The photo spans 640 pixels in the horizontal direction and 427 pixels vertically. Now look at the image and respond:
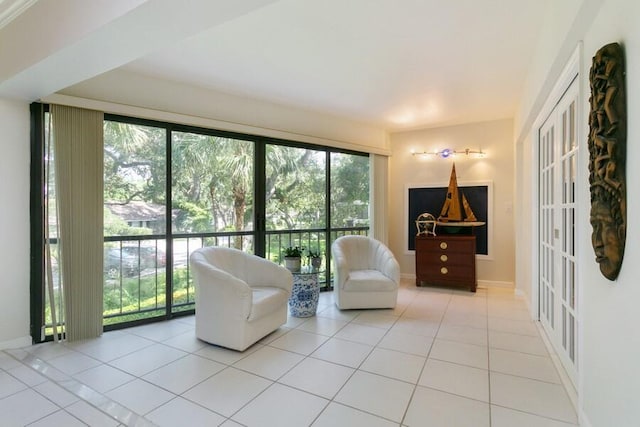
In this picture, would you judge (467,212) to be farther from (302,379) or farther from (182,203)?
(182,203)

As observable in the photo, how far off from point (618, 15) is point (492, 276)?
4064mm

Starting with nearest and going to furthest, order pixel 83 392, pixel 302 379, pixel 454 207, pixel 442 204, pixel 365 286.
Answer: pixel 83 392, pixel 302 379, pixel 365 286, pixel 454 207, pixel 442 204

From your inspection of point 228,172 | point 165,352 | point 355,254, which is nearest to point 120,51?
point 228,172

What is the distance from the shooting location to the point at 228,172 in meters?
3.78

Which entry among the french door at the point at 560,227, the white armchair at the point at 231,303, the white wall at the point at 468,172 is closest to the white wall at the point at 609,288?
the french door at the point at 560,227

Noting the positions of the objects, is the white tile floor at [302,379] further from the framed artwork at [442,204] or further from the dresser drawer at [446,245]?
the framed artwork at [442,204]

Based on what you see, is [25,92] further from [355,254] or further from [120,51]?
[355,254]

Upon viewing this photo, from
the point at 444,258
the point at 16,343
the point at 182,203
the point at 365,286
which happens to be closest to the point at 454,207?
the point at 444,258

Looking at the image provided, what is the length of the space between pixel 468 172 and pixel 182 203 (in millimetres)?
3961

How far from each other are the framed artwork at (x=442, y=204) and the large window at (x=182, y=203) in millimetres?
1512

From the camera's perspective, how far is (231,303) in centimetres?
260

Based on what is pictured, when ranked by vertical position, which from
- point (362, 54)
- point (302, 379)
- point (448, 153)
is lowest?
point (302, 379)

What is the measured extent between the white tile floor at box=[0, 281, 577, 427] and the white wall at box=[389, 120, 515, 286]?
5.17 feet

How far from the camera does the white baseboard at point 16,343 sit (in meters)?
2.62
